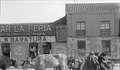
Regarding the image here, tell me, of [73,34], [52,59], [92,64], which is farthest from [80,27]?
[92,64]

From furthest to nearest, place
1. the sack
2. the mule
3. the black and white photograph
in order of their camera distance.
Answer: the black and white photograph → the sack → the mule

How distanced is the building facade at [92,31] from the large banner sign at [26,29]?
2.96m

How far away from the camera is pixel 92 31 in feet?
107

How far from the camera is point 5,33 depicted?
3472 cm

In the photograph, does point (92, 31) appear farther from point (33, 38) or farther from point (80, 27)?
point (33, 38)

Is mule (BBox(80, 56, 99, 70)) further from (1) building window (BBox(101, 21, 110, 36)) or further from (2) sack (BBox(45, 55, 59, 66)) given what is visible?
(1) building window (BBox(101, 21, 110, 36))

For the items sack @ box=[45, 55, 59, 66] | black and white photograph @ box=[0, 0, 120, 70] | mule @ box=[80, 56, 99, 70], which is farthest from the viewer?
black and white photograph @ box=[0, 0, 120, 70]

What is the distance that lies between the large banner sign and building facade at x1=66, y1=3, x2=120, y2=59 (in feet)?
9.72

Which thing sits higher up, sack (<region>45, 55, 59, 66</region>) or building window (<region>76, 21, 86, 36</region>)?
building window (<region>76, 21, 86, 36</region>)

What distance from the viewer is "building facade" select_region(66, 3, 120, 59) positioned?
32.5 metres

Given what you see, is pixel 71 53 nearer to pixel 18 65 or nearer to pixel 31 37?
pixel 31 37

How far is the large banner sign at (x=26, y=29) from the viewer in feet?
114

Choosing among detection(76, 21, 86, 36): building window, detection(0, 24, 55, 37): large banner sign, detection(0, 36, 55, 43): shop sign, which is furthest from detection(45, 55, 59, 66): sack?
detection(0, 24, 55, 37): large banner sign

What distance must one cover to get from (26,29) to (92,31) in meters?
7.80
